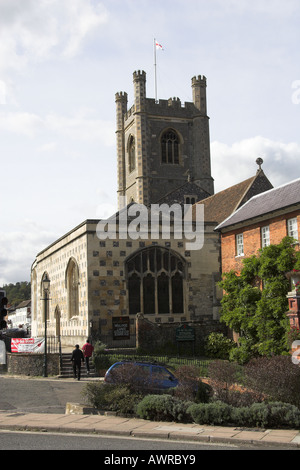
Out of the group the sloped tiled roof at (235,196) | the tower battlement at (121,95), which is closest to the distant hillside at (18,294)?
the tower battlement at (121,95)

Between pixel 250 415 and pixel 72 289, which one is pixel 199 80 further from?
pixel 250 415

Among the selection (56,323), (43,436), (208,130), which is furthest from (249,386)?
(208,130)

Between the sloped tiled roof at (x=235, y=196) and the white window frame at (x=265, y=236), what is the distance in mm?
6104

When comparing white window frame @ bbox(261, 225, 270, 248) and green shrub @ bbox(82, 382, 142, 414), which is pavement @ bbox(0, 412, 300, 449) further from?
white window frame @ bbox(261, 225, 270, 248)

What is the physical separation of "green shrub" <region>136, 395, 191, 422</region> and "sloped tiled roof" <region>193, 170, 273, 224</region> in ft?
68.1

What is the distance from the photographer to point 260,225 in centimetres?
2823

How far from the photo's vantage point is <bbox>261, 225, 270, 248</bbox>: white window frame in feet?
90.5

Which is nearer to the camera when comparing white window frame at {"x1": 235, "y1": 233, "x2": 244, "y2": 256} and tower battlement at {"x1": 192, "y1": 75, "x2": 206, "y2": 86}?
white window frame at {"x1": 235, "y1": 233, "x2": 244, "y2": 256}

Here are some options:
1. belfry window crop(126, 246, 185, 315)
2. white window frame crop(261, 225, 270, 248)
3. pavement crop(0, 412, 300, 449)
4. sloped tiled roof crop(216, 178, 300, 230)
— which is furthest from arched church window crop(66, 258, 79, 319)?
pavement crop(0, 412, 300, 449)

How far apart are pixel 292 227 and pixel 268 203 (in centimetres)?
372

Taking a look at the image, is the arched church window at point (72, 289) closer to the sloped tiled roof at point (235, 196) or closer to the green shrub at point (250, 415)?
the sloped tiled roof at point (235, 196)

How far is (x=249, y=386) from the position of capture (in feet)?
47.6

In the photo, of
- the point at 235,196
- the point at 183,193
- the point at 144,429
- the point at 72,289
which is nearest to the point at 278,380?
the point at 144,429

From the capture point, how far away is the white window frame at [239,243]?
2987 centimetres
